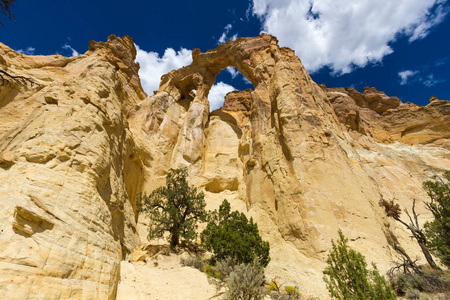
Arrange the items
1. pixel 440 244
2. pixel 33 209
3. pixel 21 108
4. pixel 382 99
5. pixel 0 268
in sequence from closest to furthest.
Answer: pixel 0 268
pixel 33 209
pixel 440 244
pixel 21 108
pixel 382 99

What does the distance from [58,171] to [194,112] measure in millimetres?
20129

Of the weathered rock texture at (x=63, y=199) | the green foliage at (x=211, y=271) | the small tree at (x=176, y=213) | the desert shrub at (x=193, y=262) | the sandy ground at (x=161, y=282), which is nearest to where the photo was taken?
the weathered rock texture at (x=63, y=199)

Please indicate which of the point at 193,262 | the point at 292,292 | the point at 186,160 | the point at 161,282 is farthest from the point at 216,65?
the point at 292,292

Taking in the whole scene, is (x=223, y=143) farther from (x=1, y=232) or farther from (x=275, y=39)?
(x=1, y=232)

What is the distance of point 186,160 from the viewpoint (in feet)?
73.9

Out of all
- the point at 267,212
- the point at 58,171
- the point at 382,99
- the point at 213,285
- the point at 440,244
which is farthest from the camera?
the point at 382,99

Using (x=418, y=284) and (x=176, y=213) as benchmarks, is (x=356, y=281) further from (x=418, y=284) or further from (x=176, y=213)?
(x=176, y=213)

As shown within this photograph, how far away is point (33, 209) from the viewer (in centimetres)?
555

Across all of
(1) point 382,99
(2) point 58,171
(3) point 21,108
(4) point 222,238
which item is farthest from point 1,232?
(1) point 382,99

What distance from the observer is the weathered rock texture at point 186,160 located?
19.2 feet

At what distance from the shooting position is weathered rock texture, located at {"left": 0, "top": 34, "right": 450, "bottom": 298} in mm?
5859

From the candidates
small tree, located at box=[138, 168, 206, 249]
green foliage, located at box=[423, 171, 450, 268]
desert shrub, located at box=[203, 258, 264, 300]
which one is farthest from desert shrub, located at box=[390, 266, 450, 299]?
small tree, located at box=[138, 168, 206, 249]

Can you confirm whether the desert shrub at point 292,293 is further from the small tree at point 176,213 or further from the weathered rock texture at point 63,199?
the weathered rock texture at point 63,199

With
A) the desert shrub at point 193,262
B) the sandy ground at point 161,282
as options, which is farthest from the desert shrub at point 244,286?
the desert shrub at point 193,262
